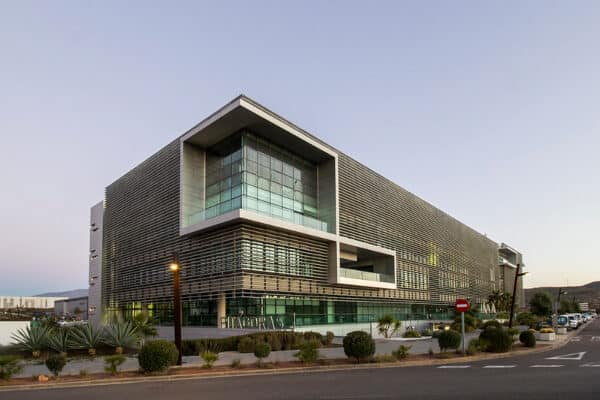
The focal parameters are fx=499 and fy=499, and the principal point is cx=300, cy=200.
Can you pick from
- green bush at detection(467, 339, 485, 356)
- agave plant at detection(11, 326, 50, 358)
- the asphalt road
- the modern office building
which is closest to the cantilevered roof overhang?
the modern office building

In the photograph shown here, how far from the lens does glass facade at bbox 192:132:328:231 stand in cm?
3934

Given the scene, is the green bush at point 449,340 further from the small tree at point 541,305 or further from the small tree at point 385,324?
the small tree at point 541,305

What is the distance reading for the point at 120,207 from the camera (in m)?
Result: 55.9

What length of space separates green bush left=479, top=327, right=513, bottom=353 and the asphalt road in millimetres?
6794

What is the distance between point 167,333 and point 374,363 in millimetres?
25267

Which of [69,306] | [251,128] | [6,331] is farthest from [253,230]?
[69,306]

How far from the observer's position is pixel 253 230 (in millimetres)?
37719

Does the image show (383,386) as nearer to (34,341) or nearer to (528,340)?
(528,340)

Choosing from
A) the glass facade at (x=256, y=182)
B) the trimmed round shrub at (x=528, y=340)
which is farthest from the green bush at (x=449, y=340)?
the glass facade at (x=256, y=182)

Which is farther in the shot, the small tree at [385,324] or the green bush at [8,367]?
the small tree at [385,324]

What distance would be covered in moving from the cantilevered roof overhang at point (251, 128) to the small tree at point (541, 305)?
85879mm

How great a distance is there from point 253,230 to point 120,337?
12.7 m

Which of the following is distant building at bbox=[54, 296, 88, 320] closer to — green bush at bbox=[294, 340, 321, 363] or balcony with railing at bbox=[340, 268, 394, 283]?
balcony with railing at bbox=[340, 268, 394, 283]

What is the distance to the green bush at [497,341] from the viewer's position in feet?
91.2
